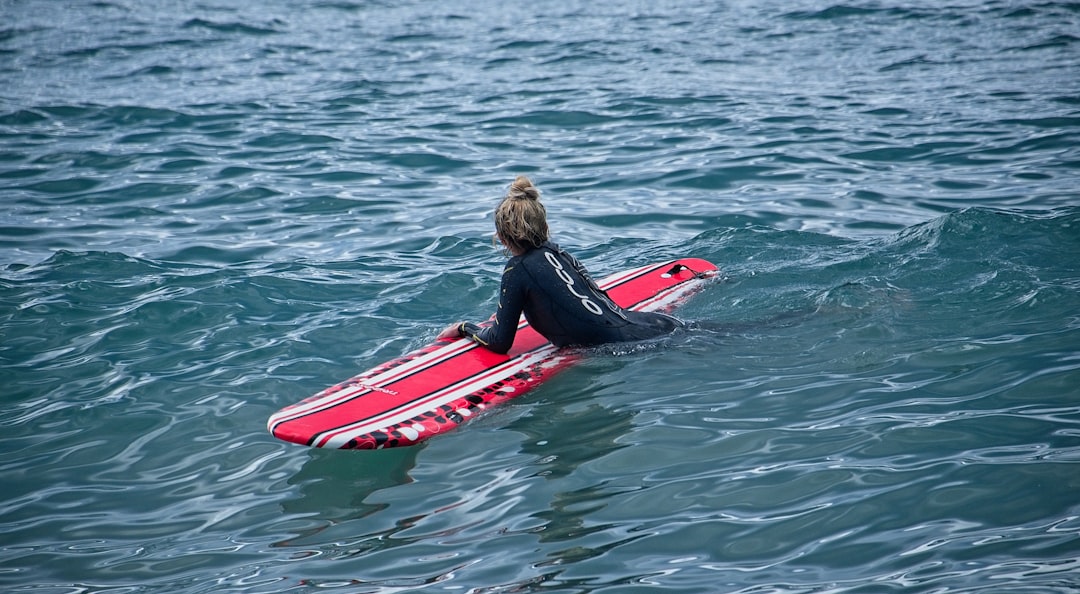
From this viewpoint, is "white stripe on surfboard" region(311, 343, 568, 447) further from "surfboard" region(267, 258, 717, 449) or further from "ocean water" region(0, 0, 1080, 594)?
"ocean water" region(0, 0, 1080, 594)

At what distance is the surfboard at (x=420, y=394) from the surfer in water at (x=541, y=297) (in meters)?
0.16

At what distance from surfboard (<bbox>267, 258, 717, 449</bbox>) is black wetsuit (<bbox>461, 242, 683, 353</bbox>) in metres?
0.16

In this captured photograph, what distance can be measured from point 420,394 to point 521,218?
1.31 meters

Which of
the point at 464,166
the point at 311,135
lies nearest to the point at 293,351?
the point at 464,166

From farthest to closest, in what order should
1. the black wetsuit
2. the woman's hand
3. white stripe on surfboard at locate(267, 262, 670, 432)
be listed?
the woman's hand, the black wetsuit, white stripe on surfboard at locate(267, 262, 670, 432)

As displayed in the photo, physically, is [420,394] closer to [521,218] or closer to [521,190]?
[521,218]

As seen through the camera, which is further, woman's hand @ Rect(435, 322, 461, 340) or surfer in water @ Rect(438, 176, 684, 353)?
woman's hand @ Rect(435, 322, 461, 340)

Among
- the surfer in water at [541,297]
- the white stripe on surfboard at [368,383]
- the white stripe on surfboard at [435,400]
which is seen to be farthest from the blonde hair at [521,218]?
the white stripe on surfboard at [368,383]

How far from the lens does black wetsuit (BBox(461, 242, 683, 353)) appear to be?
6.34m

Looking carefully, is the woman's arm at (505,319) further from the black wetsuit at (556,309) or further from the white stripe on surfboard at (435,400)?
the white stripe on surfboard at (435,400)

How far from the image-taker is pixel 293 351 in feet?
24.1

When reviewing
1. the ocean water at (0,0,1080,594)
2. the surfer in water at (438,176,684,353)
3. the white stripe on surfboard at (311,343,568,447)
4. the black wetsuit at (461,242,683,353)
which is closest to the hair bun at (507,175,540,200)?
the surfer in water at (438,176,684,353)

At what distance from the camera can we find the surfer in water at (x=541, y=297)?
6.23 meters

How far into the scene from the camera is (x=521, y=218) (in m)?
6.20
